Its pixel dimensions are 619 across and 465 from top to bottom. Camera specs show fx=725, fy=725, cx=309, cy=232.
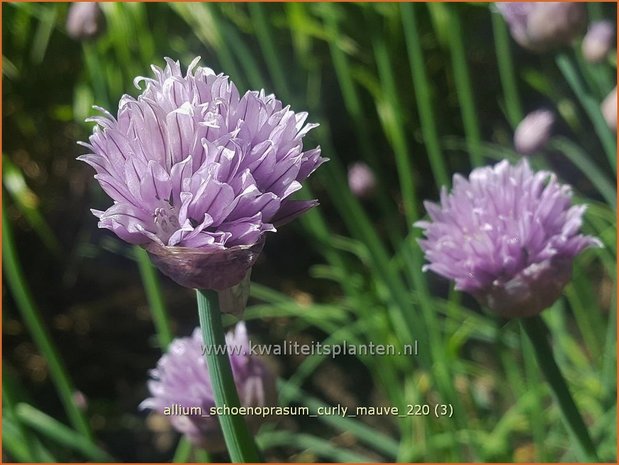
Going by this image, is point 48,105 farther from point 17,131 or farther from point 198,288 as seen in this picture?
point 198,288

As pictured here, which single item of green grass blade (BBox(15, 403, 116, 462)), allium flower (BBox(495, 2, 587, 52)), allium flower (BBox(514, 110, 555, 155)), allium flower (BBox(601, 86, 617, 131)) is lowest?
green grass blade (BBox(15, 403, 116, 462))

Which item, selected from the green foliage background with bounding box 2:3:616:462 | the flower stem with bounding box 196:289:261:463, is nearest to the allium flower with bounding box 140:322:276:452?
the flower stem with bounding box 196:289:261:463

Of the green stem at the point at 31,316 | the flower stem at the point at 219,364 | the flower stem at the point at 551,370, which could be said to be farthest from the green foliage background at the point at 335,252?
the flower stem at the point at 219,364

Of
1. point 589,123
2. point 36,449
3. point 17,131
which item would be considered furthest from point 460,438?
point 17,131

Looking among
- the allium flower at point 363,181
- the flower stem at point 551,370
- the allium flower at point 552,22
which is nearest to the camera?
the flower stem at point 551,370

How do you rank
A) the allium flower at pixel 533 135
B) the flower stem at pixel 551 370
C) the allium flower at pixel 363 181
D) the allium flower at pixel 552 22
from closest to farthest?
1. the flower stem at pixel 551 370
2. the allium flower at pixel 552 22
3. the allium flower at pixel 533 135
4. the allium flower at pixel 363 181

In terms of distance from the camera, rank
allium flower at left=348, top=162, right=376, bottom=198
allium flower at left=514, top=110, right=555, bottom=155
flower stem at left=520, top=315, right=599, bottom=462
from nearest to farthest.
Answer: flower stem at left=520, top=315, right=599, bottom=462 < allium flower at left=514, top=110, right=555, bottom=155 < allium flower at left=348, top=162, right=376, bottom=198

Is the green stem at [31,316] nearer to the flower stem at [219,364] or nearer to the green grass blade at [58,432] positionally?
the green grass blade at [58,432]

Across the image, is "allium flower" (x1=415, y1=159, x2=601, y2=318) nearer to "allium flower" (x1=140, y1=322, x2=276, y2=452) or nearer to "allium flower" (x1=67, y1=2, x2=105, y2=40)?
"allium flower" (x1=140, y1=322, x2=276, y2=452)
